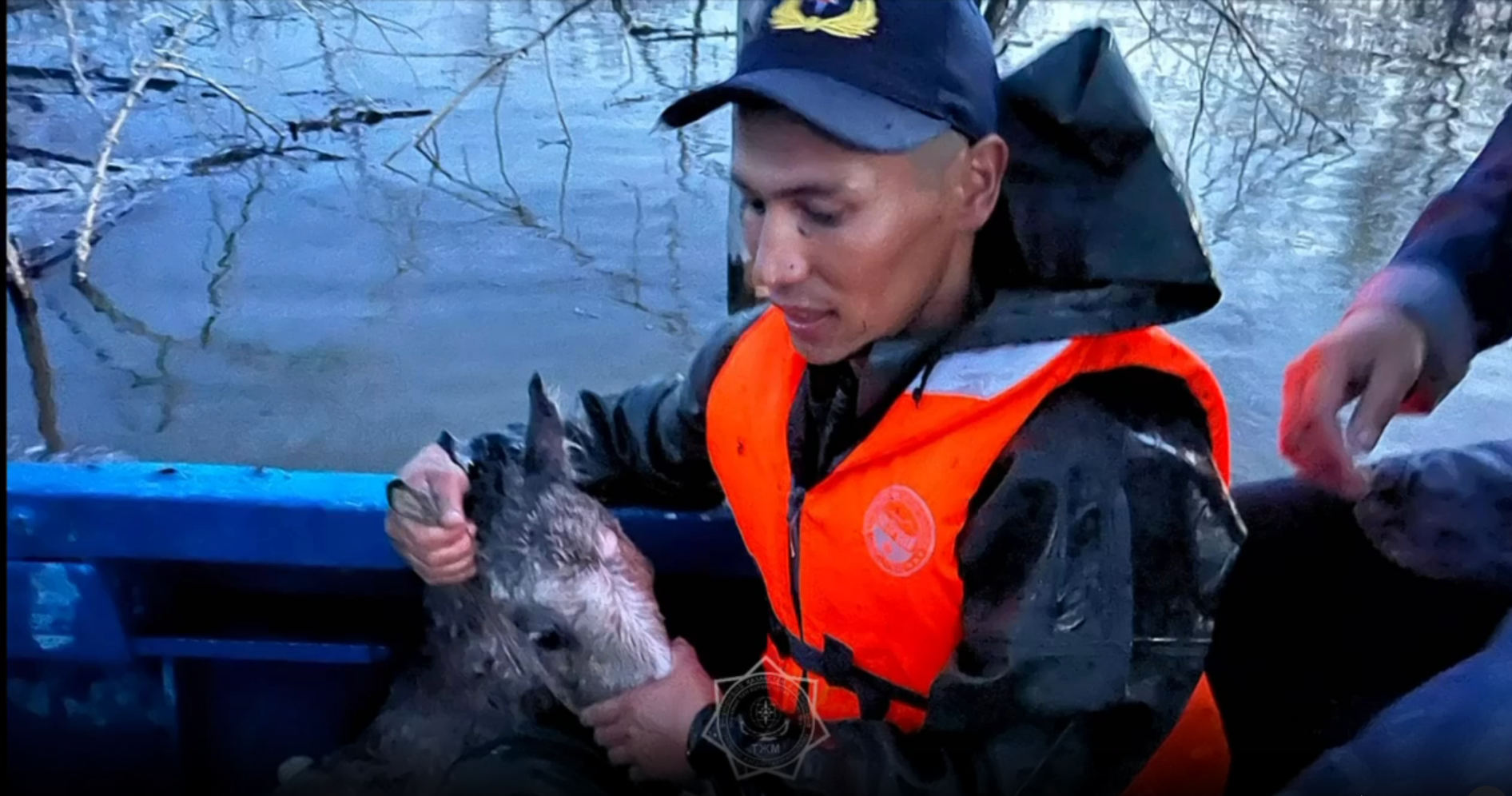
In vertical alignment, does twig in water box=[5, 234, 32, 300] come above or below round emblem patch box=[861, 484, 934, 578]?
below

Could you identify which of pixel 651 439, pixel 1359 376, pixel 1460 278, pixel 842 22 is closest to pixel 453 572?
pixel 651 439

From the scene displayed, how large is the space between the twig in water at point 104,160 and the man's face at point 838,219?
1.88 meters

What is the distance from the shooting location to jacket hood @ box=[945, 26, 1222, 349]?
94cm

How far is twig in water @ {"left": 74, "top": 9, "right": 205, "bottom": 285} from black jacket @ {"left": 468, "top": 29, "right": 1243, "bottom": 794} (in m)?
2.00

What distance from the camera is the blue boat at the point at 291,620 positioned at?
51.0 inches

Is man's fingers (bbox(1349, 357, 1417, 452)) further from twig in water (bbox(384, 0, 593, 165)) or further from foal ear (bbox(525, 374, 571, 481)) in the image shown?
twig in water (bbox(384, 0, 593, 165))

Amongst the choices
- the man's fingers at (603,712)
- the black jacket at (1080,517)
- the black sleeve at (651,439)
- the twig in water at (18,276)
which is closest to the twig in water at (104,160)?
the twig in water at (18,276)

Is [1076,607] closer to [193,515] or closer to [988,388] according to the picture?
[988,388]

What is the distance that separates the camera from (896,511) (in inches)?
39.9

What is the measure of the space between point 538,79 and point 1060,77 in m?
2.46

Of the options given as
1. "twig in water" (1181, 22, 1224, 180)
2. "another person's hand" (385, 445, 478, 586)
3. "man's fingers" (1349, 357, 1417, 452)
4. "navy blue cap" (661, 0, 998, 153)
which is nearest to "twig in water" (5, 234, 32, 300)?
"another person's hand" (385, 445, 478, 586)

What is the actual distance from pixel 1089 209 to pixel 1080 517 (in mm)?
241

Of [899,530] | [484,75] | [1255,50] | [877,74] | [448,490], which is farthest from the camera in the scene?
[484,75]

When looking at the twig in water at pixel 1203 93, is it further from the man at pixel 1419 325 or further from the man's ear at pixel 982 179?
the man's ear at pixel 982 179
